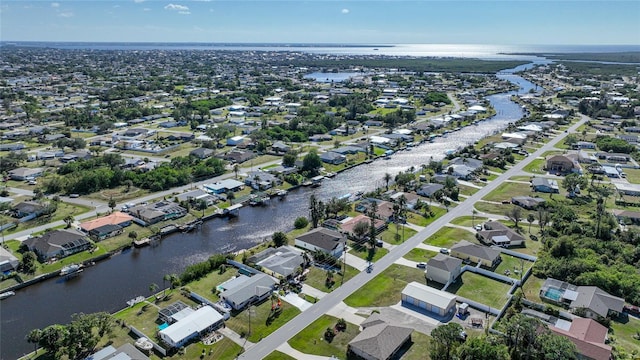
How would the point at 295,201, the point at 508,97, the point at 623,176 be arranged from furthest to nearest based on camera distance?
the point at 508,97
the point at 623,176
the point at 295,201

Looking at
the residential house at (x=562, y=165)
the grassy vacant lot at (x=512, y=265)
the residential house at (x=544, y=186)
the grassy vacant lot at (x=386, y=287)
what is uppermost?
the residential house at (x=562, y=165)

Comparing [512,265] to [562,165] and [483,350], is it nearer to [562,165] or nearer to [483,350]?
[483,350]

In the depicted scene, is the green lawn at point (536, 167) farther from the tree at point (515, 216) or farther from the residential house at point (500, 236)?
the residential house at point (500, 236)

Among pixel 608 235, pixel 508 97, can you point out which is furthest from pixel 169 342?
pixel 508 97

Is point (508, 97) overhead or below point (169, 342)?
overhead

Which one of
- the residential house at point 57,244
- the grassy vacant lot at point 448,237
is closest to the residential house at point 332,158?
the grassy vacant lot at point 448,237

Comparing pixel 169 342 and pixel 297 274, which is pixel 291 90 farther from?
pixel 169 342

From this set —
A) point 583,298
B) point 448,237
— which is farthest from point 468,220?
point 583,298
